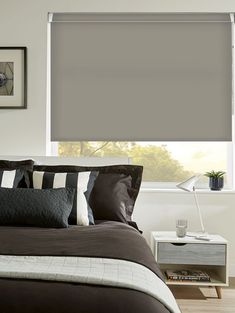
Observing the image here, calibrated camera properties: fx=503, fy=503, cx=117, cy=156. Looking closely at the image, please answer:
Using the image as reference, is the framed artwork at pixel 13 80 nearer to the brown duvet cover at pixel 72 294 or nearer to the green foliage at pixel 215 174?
the green foliage at pixel 215 174

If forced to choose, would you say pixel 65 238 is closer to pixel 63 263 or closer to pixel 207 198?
pixel 63 263

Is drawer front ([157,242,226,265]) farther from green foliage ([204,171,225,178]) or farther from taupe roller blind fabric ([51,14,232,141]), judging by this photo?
taupe roller blind fabric ([51,14,232,141])

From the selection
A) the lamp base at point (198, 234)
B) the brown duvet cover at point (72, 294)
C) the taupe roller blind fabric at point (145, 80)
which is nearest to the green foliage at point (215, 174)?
the taupe roller blind fabric at point (145, 80)

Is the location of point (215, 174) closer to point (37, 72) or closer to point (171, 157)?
point (171, 157)

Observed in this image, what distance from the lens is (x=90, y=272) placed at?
1.76 meters

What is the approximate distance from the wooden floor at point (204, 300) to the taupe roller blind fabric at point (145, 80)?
1.23 metres

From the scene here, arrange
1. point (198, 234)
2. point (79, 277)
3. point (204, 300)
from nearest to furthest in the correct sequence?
1. point (79, 277)
2. point (204, 300)
3. point (198, 234)

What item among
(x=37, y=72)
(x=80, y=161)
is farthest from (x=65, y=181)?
(x=37, y=72)

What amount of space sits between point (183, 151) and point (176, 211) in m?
0.53

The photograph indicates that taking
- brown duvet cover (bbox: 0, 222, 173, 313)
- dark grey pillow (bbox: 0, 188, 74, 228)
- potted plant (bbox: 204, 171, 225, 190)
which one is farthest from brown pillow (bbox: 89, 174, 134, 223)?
brown duvet cover (bbox: 0, 222, 173, 313)

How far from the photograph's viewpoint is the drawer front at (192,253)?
3.64m

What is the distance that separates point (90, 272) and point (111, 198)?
1.63 metres

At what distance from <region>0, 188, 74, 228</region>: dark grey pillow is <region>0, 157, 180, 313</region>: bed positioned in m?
0.47

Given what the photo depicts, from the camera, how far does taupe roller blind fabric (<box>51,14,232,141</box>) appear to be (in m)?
4.23
